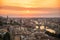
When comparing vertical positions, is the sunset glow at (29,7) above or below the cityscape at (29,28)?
above

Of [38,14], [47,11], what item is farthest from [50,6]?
[38,14]

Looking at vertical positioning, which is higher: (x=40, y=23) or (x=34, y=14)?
(x=34, y=14)

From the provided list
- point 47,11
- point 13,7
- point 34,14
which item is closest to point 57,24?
point 47,11

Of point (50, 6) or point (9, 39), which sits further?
point (50, 6)

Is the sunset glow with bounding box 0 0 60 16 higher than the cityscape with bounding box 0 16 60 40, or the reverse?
the sunset glow with bounding box 0 0 60 16

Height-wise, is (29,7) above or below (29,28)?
above

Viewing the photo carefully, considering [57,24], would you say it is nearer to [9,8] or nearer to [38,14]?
[38,14]

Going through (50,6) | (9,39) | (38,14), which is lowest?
(9,39)
